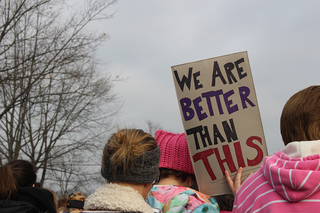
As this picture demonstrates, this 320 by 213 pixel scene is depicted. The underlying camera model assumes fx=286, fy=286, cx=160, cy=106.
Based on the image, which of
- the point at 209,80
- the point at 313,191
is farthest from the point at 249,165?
the point at 313,191

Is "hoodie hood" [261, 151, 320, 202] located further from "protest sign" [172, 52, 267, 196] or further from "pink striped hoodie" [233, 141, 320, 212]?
"protest sign" [172, 52, 267, 196]

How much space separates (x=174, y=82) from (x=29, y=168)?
1.62m

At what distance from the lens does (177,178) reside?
259 centimetres

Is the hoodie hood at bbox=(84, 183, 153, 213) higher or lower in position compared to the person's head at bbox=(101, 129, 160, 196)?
lower

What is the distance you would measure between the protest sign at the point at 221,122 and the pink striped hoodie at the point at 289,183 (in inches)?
31.4

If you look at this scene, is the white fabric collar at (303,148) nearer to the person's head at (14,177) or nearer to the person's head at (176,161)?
the person's head at (176,161)

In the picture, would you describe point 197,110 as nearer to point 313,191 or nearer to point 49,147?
point 313,191

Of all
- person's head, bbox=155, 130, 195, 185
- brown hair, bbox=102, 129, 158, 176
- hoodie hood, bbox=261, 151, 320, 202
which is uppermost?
brown hair, bbox=102, 129, 158, 176

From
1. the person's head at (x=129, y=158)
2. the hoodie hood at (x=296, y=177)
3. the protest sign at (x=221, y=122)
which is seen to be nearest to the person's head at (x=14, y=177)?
the person's head at (x=129, y=158)

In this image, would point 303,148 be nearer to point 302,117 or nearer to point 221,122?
point 302,117

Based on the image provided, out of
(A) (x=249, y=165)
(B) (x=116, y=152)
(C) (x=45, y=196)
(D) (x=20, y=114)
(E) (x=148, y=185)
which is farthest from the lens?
(D) (x=20, y=114)

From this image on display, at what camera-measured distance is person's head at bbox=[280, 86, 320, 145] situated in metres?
1.39

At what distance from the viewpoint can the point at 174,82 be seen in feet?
7.49

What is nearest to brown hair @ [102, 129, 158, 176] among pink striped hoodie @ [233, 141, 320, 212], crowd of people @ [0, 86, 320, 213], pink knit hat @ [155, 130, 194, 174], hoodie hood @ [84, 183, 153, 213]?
crowd of people @ [0, 86, 320, 213]
